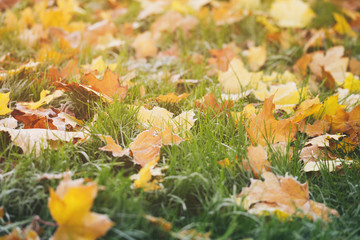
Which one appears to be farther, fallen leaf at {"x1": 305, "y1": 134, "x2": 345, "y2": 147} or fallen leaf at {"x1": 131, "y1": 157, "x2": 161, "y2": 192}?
fallen leaf at {"x1": 305, "y1": 134, "x2": 345, "y2": 147}

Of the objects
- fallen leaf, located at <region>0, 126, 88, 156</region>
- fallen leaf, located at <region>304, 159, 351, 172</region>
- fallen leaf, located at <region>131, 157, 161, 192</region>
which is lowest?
fallen leaf, located at <region>304, 159, 351, 172</region>

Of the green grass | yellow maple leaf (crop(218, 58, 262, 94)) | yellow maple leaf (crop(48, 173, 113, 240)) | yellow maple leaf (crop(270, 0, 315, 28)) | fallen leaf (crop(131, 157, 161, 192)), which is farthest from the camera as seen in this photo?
yellow maple leaf (crop(270, 0, 315, 28))

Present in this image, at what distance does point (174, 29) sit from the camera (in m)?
2.69

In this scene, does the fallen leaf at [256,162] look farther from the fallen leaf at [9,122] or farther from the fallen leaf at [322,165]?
the fallen leaf at [9,122]

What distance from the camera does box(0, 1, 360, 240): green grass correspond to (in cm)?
106

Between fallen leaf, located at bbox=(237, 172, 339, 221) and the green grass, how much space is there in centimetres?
3

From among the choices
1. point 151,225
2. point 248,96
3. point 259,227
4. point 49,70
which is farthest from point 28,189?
point 248,96

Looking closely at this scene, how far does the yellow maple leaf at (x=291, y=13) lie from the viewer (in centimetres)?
284

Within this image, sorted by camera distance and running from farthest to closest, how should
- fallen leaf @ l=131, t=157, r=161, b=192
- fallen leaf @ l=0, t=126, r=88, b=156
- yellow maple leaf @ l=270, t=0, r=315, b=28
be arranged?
1. yellow maple leaf @ l=270, t=0, r=315, b=28
2. fallen leaf @ l=0, t=126, r=88, b=156
3. fallen leaf @ l=131, t=157, r=161, b=192

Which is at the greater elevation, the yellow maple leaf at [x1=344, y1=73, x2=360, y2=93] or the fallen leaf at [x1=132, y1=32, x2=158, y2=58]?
the fallen leaf at [x1=132, y1=32, x2=158, y2=58]

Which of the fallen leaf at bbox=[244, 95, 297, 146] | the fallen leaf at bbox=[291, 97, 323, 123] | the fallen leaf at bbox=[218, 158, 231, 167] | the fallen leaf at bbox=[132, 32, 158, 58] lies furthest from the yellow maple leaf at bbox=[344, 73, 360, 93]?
the fallen leaf at bbox=[132, 32, 158, 58]

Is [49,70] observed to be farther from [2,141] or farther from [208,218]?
[208,218]

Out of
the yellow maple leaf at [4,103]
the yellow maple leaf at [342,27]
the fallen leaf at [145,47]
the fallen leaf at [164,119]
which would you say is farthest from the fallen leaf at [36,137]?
the yellow maple leaf at [342,27]

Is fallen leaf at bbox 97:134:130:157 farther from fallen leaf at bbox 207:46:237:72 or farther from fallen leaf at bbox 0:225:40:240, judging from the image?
fallen leaf at bbox 207:46:237:72
